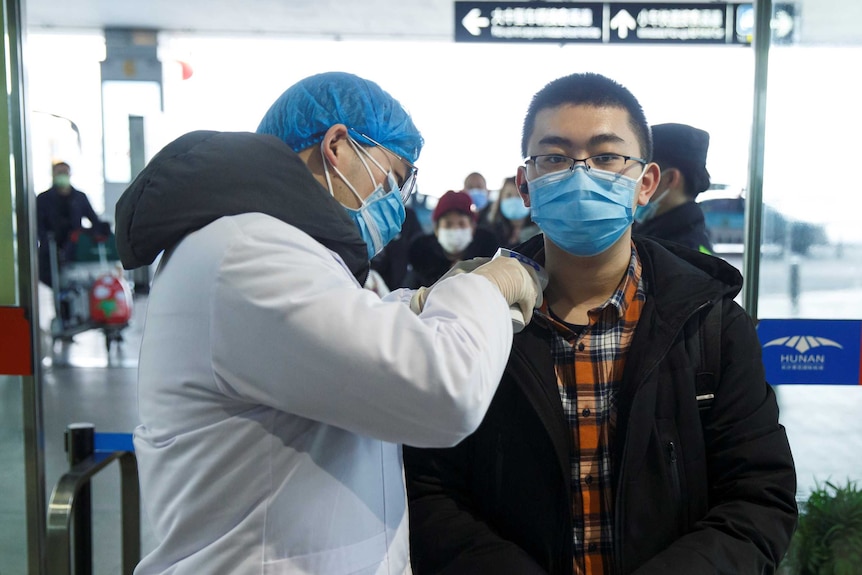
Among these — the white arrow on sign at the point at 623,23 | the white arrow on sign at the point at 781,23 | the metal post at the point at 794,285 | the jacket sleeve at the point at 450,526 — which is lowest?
the jacket sleeve at the point at 450,526

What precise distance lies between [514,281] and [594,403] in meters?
0.28

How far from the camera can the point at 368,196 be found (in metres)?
1.39

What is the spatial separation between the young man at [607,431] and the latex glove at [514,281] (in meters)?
0.07

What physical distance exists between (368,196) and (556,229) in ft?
1.20

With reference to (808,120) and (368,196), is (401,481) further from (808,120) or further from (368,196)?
(808,120)

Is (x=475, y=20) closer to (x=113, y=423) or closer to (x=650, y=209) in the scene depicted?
(x=650, y=209)

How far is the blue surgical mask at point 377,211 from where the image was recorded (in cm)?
138

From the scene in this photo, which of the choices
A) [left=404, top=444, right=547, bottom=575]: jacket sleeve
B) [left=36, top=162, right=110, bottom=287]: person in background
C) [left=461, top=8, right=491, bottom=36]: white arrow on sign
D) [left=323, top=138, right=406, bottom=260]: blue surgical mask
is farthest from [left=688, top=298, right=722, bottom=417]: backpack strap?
[left=36, top=162, right=110, bottom=287]: person in background

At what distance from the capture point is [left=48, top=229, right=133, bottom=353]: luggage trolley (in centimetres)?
793

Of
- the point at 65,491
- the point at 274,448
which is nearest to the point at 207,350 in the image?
the point at 274,448

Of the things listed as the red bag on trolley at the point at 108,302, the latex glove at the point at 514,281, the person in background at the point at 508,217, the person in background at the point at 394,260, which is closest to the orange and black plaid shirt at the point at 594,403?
the latex glove at the point at 514,281

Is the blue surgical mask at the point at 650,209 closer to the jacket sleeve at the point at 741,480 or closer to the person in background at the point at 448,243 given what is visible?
the person in background at the point at 448,243

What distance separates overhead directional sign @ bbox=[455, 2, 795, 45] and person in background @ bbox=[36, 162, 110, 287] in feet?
17.9

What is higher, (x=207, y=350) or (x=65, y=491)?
(x=207, y=350)
